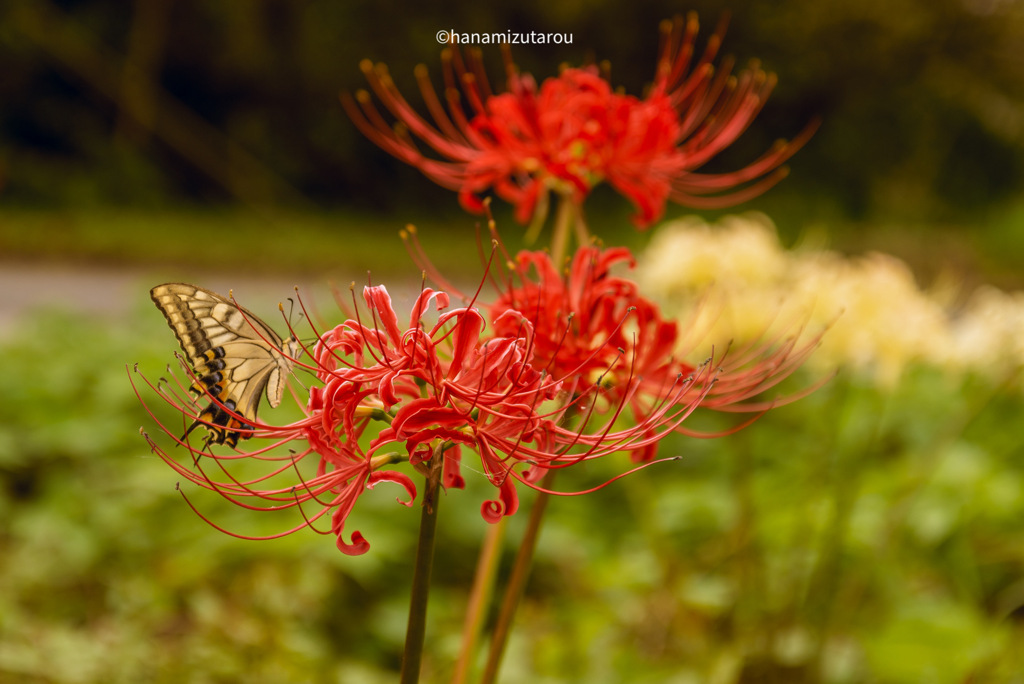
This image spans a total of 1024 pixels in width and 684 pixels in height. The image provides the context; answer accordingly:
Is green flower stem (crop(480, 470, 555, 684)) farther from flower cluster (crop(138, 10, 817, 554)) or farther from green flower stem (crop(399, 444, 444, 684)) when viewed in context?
green flower stem (crop(399, 444, 444, 684))

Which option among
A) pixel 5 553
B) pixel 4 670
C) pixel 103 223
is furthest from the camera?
pixel 103 223

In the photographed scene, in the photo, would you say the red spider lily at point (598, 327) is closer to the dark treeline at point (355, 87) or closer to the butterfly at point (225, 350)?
the butterfly at point (225, 350)

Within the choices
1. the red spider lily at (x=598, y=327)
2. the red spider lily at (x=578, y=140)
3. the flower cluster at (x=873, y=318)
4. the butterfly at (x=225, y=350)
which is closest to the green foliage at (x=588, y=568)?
the flower cluster at (x=873, y=318)

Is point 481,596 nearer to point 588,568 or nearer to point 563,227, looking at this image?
point 563,227

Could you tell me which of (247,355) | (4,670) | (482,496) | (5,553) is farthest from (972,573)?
(5,553)

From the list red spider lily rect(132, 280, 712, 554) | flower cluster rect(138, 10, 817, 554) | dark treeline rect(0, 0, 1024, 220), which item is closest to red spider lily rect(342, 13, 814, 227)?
flower cluster rect(138, 10, 817, 554)

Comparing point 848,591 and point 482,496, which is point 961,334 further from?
point 482,496
